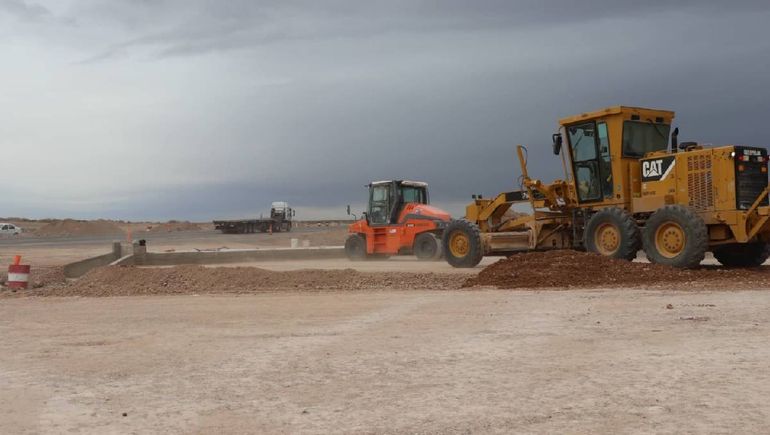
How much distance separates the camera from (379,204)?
28.1 meters

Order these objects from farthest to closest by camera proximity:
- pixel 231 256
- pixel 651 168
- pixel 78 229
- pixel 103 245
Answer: pixel 78 229, pixel 103 245, pixel 231 256, pixel 651 168

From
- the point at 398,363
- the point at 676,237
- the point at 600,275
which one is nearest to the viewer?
the point at 398,363

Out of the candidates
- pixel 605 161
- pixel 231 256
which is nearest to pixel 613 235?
pixel 605 161

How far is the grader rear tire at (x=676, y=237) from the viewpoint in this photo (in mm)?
16047

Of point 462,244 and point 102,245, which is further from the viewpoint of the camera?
point 102,245

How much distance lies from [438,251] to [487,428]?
21.4 metres

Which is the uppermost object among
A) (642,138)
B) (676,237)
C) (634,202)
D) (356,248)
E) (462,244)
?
(642,138)

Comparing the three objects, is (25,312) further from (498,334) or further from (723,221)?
(723,221)

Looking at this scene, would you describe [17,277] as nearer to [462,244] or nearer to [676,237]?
[462,244]

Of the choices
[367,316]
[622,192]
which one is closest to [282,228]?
[622,192]

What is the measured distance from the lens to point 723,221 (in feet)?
54.5

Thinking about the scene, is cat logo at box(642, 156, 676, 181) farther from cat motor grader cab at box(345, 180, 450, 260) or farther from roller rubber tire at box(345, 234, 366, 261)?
roller rubber tire at box(345, 234, 366, 261)

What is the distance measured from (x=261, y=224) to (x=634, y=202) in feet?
174

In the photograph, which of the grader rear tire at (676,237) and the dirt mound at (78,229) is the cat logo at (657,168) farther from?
the dirt mound at (78,229)
